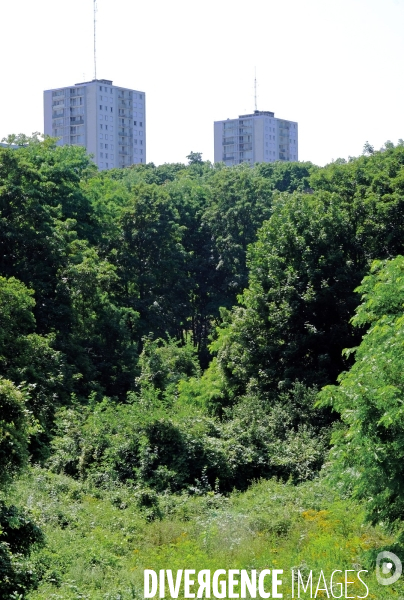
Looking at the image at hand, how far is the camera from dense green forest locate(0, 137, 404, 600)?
48.0 feet

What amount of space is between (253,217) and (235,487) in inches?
1258

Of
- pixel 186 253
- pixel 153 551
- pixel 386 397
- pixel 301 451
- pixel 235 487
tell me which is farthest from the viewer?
pixel 186 253

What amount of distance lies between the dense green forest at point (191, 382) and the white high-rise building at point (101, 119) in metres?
96.6

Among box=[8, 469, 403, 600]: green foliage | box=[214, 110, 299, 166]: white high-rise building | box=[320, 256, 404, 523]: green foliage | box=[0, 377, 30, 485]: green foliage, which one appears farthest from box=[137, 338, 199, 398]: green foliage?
box=[214, 110, 299, 166]: white high-rise building

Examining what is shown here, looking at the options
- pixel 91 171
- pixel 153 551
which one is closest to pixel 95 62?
pixel 91 171

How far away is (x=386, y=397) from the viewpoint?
1356 cm

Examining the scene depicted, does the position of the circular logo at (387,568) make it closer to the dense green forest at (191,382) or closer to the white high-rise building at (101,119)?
the dense green forest at (191,382)

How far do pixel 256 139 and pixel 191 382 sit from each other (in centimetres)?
13527

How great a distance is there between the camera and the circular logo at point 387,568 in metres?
14.1

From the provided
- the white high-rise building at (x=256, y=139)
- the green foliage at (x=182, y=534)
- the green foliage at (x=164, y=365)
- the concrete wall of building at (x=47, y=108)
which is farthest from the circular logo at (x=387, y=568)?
the white high-rise building at (x=256, y=139)

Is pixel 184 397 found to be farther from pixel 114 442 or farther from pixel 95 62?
pixel 95 62

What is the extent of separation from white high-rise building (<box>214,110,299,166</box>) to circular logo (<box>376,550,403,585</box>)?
152 m

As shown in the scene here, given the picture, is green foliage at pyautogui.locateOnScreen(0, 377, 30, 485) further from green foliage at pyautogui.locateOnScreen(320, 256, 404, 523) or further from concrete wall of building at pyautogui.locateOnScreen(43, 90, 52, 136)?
concrete wall of building at pyautogui.locateOnScreen(43, 90, 52, 136)

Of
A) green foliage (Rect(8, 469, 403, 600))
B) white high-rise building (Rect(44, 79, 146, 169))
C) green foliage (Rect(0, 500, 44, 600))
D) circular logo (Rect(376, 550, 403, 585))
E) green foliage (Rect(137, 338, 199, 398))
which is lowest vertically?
green foliage (Rect(8, 469, 403, 600))
